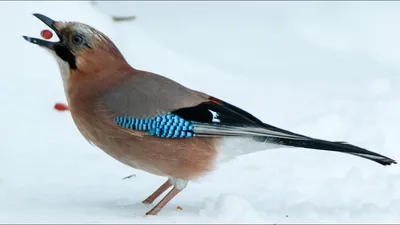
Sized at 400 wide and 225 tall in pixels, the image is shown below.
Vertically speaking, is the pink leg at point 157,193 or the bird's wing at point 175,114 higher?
the bird's wing at point 175,114

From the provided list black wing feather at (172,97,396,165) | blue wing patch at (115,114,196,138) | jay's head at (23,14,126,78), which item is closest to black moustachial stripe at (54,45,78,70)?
jay's head at (23,14,126,78)

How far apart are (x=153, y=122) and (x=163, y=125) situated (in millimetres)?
50

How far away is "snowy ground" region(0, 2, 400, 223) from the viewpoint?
5465mm

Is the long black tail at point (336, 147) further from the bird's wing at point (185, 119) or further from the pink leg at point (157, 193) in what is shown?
the pink leg at point (157, 193)

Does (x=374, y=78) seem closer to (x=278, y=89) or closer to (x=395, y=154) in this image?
(x=278, y=89)

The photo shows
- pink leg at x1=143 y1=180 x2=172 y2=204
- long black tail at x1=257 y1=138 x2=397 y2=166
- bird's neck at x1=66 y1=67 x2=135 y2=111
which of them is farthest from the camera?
pink leg at x1=143 y1=180 x2=172 y2=204

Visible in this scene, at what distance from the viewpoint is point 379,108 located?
742cm

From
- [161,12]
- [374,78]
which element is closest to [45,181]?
[374,78]

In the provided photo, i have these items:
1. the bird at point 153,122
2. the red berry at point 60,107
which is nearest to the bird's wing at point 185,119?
the bird at point 153,122

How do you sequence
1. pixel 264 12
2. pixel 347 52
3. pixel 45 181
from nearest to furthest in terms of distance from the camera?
1. pixel 45 181
2. pixel 347 52
3. pixel 264 12

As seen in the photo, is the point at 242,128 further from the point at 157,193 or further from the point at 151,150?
the point at 157,193

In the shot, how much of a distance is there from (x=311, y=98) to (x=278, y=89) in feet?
1.11

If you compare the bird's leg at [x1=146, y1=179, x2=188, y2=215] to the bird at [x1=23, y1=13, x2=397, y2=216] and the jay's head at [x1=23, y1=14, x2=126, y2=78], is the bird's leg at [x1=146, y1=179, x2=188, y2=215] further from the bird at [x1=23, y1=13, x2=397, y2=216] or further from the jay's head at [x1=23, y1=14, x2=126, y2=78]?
the jay's head at [x1=23, y1=14, x2=126, y2=78]

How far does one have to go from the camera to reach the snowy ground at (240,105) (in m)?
5.46
